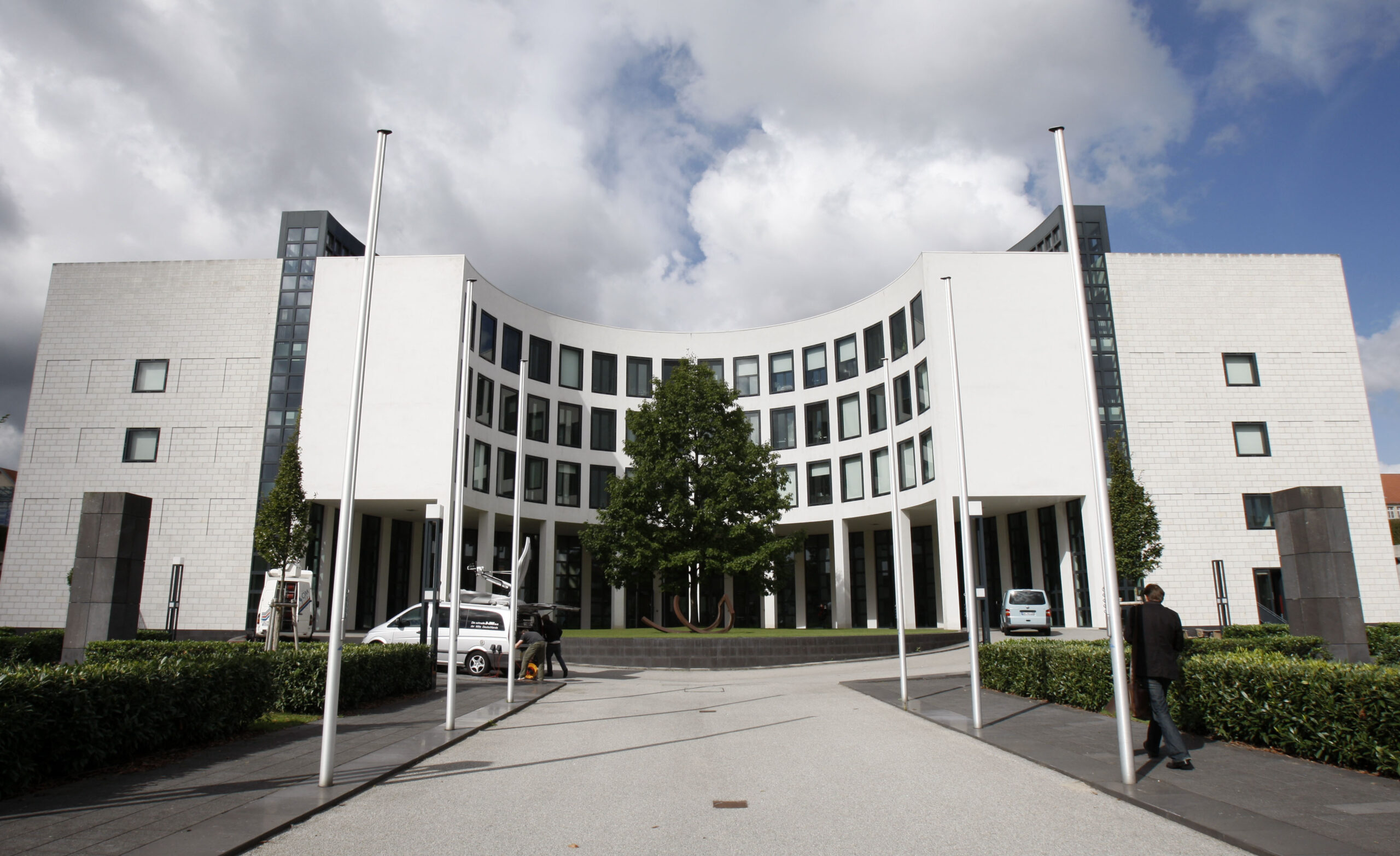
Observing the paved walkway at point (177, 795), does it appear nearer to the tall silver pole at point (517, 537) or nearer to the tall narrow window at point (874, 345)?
the tall silver pole at point (517, 537)

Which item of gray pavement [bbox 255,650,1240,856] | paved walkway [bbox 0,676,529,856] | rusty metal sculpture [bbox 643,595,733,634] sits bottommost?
gray pavement [bbox 255,650,1240,856]

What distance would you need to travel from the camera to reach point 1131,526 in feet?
96.3

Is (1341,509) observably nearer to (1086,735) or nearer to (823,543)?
(1086,735)

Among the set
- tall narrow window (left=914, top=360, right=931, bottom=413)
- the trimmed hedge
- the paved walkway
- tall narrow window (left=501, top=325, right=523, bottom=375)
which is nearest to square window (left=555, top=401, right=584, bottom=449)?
tall narrow window (left=501, top=325, right=523, bottom=375)

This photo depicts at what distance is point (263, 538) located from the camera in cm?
2655

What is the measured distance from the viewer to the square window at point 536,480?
1555 inches

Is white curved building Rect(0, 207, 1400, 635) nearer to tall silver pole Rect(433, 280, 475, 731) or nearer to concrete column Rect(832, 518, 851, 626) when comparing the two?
concrete column Rect(832, 518, 851, 626)

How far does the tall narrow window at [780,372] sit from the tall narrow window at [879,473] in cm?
654

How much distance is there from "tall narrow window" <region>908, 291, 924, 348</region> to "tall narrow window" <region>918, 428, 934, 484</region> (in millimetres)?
3830

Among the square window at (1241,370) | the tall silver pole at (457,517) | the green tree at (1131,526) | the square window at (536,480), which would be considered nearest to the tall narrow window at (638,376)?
the square window at (536,480)

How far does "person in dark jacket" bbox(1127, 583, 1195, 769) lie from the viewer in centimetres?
827

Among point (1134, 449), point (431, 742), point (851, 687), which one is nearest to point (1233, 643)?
point (851, 687)

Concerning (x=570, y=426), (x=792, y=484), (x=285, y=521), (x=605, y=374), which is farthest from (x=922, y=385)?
(x=285, y=521)

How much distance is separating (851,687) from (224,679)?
484 inches
